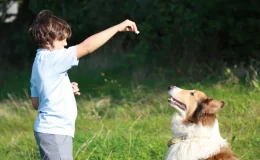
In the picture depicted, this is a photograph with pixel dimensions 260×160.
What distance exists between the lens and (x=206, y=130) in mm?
Result: 5105

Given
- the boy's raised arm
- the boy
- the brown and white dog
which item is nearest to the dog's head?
the brown and white dog

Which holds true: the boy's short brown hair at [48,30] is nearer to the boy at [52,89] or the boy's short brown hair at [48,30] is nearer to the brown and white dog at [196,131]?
the boy at [52,89]

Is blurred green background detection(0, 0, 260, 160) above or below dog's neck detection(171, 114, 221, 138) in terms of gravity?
below

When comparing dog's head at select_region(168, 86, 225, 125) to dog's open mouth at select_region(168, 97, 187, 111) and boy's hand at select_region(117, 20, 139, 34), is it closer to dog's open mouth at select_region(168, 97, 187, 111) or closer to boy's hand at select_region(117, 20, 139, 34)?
dog's open mouth at select_region(168, 97, 187, 111)

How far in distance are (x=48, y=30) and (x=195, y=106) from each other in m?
1.84

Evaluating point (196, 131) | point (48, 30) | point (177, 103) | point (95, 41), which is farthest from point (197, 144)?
point (48, 30)

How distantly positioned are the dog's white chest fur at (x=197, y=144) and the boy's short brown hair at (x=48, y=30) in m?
1.63

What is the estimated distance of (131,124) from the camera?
8.51 meters

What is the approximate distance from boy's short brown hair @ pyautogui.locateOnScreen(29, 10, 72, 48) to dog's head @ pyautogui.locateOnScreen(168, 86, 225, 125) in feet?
5.26

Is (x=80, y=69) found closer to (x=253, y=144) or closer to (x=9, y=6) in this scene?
(x=9, y=6)

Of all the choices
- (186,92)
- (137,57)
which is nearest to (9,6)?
(137,57)

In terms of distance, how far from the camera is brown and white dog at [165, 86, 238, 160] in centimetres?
498

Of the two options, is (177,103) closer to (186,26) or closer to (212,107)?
(212,107)

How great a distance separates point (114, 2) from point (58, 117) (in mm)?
14757
